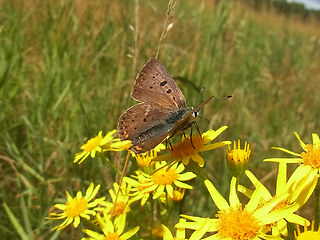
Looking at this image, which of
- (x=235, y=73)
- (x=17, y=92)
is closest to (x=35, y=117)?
(x=17, y=92)

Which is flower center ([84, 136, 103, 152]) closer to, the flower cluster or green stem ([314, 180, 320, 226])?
the flower cluster

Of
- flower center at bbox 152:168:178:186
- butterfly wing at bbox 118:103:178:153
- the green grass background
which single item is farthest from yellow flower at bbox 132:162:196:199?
the green grass background

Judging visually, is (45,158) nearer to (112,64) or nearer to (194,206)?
(194,206)

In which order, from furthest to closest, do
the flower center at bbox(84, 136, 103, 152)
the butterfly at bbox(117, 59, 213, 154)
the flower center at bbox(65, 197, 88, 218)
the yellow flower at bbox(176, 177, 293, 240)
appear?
the flower center at bbox(84, 136, 103, 152)
the butterfly at bbox(117, 59, 213, 154)
the flower center at bbox(65, 197, 88, 218)
the yellow flower at bbox(176, 177, 293, 240)

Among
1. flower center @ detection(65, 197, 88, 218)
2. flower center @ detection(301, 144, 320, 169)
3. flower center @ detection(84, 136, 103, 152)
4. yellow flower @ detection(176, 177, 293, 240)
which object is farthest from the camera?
flower center @ detection(84, 136, 103, 152)

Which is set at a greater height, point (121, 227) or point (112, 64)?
point (112, 64)

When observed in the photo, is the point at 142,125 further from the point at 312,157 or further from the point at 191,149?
the point at 312,157

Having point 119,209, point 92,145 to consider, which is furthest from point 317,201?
point 92,145

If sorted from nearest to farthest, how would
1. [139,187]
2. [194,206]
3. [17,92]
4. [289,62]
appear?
[139,187]
[194,206]
[17,92]
[289,62]
